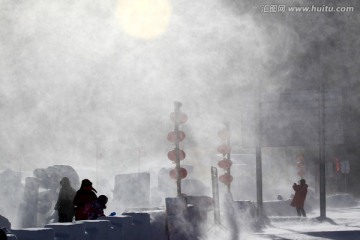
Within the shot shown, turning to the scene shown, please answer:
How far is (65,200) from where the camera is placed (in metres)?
20.2

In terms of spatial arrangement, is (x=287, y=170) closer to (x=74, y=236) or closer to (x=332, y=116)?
(x=332, y=116)

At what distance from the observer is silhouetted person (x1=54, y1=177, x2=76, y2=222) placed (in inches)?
791

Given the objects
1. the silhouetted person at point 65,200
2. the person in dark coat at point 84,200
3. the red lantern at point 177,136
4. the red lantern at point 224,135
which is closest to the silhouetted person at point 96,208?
the person in dark coat at point 84,200

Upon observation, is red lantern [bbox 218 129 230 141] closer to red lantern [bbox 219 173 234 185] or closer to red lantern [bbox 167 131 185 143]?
red lantern [bbox 219 173 234 185]

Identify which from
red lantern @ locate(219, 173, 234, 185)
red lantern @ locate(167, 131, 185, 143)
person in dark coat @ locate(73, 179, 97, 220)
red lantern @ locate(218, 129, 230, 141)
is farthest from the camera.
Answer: red lantern @ locate(219, 173, 234, 185)

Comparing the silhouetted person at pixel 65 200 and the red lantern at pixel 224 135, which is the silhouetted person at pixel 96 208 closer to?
the silhouetted person at pixel 65 200

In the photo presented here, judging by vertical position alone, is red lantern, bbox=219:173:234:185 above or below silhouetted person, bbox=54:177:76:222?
above

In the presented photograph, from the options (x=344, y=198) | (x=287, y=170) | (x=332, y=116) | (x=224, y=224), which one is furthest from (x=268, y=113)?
(x=287, y=170)

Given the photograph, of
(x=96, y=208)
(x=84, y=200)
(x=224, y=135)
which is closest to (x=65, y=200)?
(x=96, y=208)

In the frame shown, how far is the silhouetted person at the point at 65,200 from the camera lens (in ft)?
65.9
